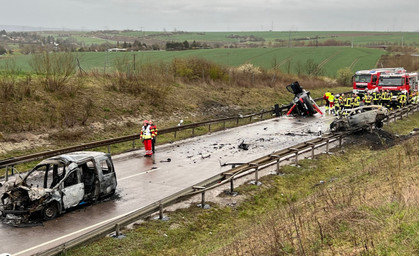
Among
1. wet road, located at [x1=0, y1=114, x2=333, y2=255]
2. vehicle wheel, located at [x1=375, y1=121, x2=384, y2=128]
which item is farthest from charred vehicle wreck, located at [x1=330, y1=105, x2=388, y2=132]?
wet road, located at [x1=0, y1=114, x2=333, y2=255]

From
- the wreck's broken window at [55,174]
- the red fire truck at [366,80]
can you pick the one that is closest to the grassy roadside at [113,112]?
the wreck's broken window at [55,174]

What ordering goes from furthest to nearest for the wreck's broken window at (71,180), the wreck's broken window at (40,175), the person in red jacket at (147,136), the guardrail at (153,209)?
the person in red jacket at (147,136)
the wreck's broken window at (40,175)
the wreck's broken window at (71,180)
the guardrail at (153,209)

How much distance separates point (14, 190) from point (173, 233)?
3892 mm

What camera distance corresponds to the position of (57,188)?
1053 cm

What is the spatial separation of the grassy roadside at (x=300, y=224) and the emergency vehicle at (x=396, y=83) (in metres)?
19.9

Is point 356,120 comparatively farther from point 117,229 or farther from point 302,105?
point 117,229

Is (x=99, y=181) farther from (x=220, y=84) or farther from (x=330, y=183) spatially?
(x=220, y=84)

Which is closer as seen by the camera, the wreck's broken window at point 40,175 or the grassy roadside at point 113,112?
the wreck's broken window at point 40,175

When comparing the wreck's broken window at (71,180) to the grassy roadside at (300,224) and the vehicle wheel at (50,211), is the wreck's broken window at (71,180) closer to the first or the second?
the vehicle wheel at (50,211)

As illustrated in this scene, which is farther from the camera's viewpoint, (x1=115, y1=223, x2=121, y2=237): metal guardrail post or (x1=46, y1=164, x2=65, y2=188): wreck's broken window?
(x1=46, y1=164, x2=65, y2=188): wreck's broken window

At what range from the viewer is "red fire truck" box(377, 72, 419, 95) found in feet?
108

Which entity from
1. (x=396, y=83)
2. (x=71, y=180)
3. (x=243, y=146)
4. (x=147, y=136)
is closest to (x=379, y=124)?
(x=243, y=146)

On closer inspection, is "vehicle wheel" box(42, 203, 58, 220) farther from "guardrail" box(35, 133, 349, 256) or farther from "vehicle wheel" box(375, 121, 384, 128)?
"vehicle wheel" box(375, 121, 384, 128)

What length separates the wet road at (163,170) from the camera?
971 cm
